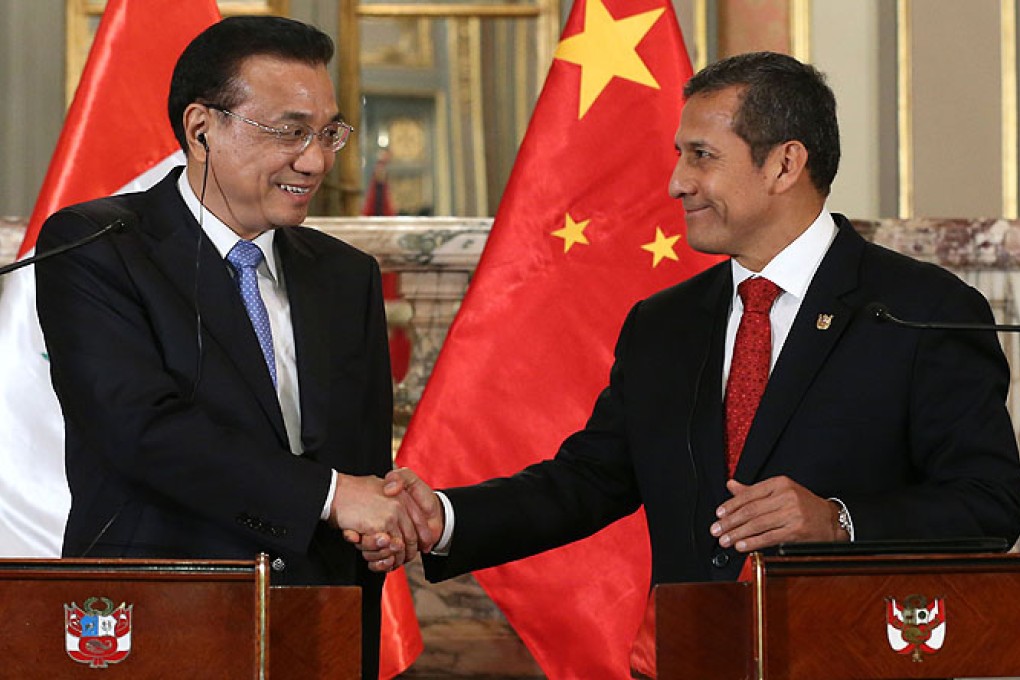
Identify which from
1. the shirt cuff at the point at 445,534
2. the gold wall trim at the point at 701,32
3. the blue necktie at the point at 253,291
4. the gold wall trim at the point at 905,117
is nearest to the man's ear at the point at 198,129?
the blue necktie at the point at 253,291

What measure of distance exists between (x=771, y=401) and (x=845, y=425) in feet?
0.42

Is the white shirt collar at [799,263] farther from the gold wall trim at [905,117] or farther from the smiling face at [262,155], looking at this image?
the gold wall trim at [905,117]

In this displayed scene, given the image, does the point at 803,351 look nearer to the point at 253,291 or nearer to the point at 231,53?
the point at 253,291

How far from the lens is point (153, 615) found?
6.05 feet

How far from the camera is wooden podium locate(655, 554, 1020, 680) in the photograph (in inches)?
75.2

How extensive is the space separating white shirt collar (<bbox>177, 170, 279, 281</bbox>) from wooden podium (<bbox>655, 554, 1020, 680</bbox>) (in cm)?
111

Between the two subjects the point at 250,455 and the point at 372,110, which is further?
the point at 372,110

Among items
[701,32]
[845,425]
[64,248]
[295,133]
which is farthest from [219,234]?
[701,32]

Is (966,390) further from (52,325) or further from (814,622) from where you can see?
(52,325)

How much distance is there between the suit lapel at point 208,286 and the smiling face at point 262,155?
9 cm

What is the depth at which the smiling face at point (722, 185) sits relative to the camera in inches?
111

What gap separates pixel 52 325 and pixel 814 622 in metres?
1.38

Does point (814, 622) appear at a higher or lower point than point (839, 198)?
lower

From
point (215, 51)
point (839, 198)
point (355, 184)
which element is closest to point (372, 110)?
point (355, 184)
